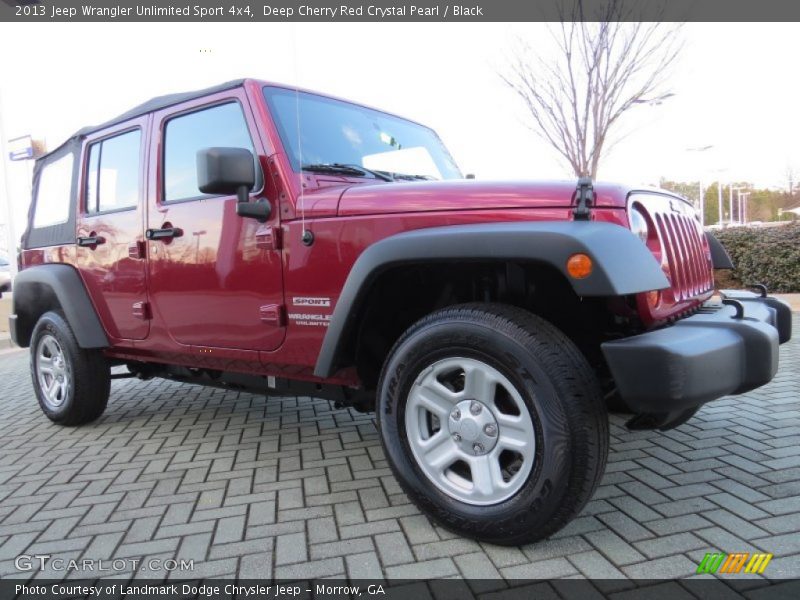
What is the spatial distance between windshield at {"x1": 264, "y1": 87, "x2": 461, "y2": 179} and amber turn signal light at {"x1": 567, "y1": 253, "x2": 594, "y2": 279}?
4.85 ft

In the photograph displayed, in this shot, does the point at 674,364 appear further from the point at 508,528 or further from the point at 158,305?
the point at 158,305

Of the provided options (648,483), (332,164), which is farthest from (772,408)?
(332,164)

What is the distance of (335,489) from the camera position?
2832 mm

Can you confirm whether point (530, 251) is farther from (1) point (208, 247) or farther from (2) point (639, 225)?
(1) point (208, 247)

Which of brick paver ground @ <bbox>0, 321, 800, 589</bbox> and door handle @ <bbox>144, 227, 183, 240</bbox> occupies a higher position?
door handle @ <bbox>144, 227, 183, 240</bbox>

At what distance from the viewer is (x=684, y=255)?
258 centimetres

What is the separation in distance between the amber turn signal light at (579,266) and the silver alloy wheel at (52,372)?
3.64 m

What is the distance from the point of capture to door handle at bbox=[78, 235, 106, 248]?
12.3ft

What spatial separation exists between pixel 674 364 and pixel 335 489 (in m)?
1.72

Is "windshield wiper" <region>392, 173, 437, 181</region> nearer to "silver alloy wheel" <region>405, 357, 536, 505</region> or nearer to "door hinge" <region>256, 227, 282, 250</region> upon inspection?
"door hinge" <region>256, 227, 282, 250</region>

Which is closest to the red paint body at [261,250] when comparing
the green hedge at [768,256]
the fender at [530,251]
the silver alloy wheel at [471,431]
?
the fender at [530,251]

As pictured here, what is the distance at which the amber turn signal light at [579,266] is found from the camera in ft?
6.26

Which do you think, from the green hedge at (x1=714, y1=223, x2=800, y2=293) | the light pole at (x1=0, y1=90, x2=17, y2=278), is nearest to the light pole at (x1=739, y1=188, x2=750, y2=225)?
the green hedge at (x1=714, y1=223, x2=800, y2=293)

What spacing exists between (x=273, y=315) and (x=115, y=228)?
1.58 m
